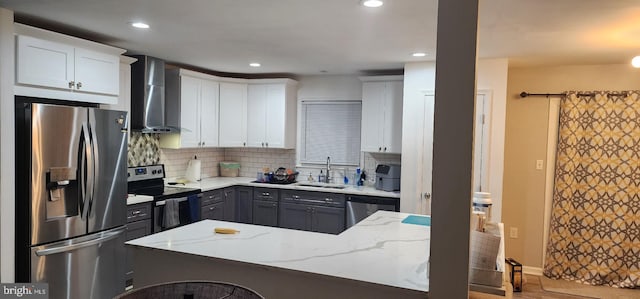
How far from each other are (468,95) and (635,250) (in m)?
4.11

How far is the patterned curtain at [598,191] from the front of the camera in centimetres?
451

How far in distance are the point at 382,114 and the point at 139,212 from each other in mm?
2887

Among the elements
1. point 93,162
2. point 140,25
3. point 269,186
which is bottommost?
point 269,186

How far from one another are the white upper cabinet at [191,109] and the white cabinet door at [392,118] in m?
2.21

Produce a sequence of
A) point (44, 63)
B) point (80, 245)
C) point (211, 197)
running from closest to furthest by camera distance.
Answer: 1. point (44, 63)
2. point (80, 245)
3. point (211, 197)

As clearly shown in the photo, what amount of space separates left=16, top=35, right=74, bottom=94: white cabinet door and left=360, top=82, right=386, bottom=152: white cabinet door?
315 centimetres

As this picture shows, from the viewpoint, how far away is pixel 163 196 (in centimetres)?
434

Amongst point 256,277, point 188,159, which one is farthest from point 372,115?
point 256,277

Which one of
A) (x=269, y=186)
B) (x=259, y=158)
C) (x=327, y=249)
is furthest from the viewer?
(x=259, y=158)

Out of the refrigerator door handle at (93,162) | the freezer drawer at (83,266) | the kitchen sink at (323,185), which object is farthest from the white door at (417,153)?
the refrigerator door handle at (93,162)

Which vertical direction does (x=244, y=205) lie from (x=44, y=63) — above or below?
below

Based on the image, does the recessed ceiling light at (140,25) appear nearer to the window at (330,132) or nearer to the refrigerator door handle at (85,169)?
the refrigerator door handle at (85,169)

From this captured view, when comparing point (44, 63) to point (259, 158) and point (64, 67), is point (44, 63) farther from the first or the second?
point (259, 158)

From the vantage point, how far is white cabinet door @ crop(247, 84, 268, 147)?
593cm
